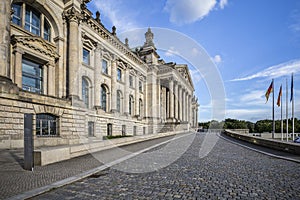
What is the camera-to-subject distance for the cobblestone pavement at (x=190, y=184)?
507 centimetres

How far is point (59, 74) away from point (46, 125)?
6.02 metres

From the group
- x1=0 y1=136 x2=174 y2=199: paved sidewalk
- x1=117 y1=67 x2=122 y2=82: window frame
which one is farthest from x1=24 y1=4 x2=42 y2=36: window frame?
x1=117 y1=67 x2=122 y2=82: window frame

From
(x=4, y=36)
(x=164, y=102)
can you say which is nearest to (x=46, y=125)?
(x=4, y=36)

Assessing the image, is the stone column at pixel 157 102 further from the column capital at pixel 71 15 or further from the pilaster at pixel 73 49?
the column capital at pixel 71 15

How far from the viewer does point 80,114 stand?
64.2ft

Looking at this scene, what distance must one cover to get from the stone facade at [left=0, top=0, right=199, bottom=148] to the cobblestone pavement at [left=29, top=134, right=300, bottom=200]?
32.3ft

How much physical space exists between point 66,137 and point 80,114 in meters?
2.92

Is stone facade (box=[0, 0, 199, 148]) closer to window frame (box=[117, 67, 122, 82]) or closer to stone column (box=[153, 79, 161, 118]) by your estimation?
window frame (box=[117, 67, 122, 82])

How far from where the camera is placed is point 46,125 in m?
16.0

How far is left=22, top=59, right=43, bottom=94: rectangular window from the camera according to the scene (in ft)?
56.6

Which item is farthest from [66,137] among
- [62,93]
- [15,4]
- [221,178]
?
[221,178]

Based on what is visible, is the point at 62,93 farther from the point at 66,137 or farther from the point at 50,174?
the point at 50,174

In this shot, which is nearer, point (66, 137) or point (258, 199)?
point (258, 199)

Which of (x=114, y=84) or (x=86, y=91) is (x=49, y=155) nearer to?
(x=86, y=91)
